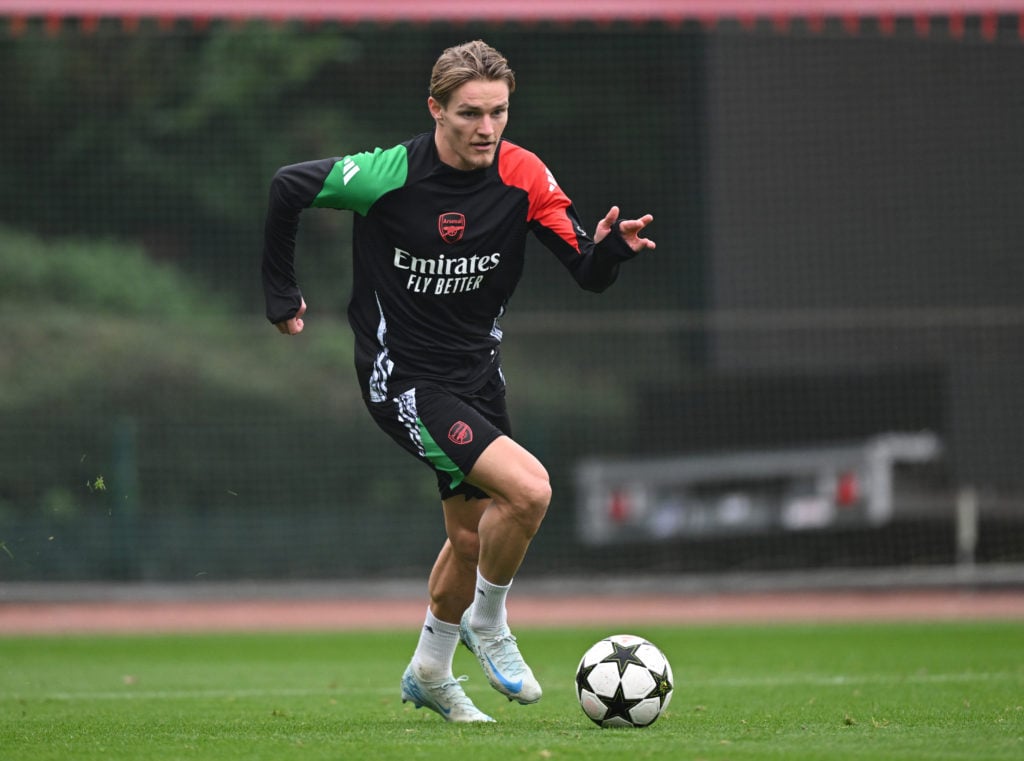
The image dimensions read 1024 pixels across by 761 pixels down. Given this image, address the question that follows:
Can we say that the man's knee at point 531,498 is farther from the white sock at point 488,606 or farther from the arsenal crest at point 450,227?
the arsenal crest at point 450,227

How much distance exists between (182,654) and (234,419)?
636cm

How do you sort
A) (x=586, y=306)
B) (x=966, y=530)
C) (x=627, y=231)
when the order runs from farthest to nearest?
(x=586, y=306) → (x=966, y=530) → (x=627, y=231)

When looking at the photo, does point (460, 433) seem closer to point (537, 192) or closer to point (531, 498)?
point (531, 498)

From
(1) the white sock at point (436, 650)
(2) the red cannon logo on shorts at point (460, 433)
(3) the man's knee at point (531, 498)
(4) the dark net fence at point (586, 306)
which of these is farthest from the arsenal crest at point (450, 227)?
(4) the dark net fence at point (586, 306)

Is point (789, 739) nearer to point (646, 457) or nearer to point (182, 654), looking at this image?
point (182, 654)

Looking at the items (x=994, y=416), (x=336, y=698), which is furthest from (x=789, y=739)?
(x=994, y=416)

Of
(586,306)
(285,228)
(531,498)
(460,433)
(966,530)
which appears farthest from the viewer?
(586,306)

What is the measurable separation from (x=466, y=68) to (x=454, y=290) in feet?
2.51

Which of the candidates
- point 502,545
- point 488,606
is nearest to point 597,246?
point 502,545

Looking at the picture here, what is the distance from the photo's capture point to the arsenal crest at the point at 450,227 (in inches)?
211

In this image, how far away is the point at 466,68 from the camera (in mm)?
5156

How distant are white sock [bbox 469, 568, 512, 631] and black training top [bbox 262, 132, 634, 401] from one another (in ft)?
2.25

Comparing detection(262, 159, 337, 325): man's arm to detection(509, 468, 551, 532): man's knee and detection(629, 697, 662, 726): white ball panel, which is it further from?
detection(629, 697, 662, 726): white ball panel

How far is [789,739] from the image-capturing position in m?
4.84
